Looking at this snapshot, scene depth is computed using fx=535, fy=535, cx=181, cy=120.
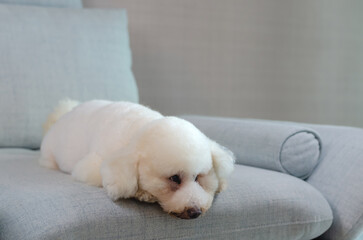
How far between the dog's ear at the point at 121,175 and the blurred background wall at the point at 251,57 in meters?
1.46

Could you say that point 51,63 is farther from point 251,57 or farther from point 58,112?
point 251,57

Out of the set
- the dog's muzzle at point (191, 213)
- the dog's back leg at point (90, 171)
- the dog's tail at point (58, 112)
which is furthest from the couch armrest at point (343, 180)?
the dog's tail at point (58, 112)

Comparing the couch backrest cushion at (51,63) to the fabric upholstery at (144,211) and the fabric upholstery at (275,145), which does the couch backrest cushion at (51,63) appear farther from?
the fabric upholstery at (275,145)

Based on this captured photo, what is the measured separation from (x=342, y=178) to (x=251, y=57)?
1421mm

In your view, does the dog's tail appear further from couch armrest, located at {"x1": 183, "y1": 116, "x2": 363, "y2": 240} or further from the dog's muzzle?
the dog's muzzle

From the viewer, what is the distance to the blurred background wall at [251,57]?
2502 millimetres

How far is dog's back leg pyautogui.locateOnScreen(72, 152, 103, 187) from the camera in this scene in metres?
1.13

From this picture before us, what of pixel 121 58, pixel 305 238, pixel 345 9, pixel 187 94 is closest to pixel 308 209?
pixel 305 238

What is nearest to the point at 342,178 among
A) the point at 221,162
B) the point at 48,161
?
the point at 221,162

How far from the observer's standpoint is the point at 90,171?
45.3 inches

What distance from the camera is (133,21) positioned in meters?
2.46

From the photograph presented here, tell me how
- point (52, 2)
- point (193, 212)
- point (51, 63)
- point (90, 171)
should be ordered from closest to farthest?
point (193, 212) < point (90, 171) < point (51, 63) < point (52, 2)

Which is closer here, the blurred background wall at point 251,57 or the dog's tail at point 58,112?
the dog's tail at point 58,112

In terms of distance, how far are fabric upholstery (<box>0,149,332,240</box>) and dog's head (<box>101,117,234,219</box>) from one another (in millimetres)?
42
